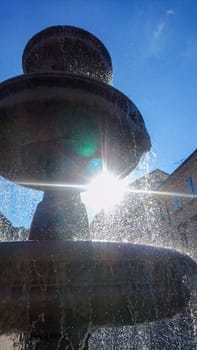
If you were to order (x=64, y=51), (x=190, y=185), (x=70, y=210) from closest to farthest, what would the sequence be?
1. (x=70, y=210)
2. (x=64, y=51)
3. (x=190, y=185)

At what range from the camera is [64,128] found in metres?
2.92

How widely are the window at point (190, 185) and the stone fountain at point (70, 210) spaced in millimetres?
16283

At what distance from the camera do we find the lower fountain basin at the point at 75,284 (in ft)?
5.29

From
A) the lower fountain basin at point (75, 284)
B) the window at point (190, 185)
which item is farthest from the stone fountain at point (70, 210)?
the window at point (190, 185)

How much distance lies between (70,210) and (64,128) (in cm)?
87

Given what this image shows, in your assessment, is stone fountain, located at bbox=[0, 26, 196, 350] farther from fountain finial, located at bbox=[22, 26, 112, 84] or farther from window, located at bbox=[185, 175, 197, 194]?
window, located at bbox=[185, 175, 197, 194]

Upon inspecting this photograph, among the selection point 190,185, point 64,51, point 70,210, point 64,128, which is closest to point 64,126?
point 64,128

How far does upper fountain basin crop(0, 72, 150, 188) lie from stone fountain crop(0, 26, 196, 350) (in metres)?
0.01

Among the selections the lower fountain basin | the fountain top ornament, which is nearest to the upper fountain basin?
the fountain top ornament

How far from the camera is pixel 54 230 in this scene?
2.64 metres

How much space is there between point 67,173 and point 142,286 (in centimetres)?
154

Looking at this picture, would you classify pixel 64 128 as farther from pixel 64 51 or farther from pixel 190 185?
pixel 190 185

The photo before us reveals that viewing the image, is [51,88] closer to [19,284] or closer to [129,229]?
[19,284]

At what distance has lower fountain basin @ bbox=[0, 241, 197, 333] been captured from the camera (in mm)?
1613
